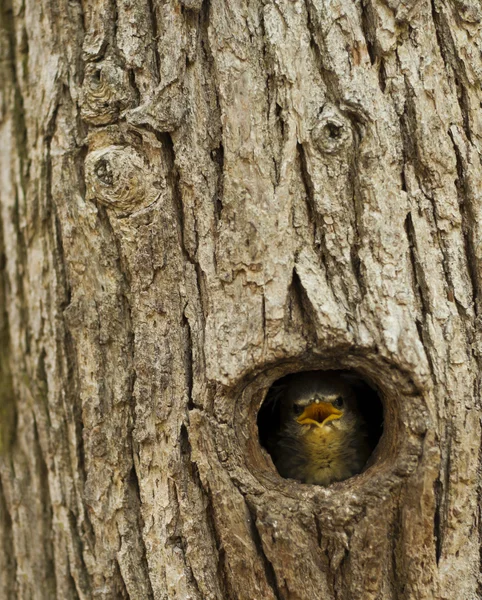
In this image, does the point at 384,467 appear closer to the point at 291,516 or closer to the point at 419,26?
the point at 291,516

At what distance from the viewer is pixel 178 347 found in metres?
2.35

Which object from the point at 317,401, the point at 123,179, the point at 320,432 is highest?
the point at 123,179

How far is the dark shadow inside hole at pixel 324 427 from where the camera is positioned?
130 inches

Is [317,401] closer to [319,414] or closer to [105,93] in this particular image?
[319,414]

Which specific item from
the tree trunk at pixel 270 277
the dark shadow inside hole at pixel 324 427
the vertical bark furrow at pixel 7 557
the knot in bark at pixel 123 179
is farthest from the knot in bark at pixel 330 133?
the vertical bark furrow at pixel 7 557

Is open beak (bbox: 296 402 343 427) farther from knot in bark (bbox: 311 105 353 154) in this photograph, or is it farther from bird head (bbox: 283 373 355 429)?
knot in bark (bbox: 311 105 353 154)

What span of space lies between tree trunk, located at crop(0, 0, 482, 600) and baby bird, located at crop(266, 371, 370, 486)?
0.86m

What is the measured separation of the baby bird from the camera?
330 cm

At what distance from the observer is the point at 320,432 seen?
336 cm

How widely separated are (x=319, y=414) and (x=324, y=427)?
0.28 feet

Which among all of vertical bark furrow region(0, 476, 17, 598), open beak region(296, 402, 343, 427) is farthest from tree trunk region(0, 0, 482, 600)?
open beak region(296, 402, 343, 427)

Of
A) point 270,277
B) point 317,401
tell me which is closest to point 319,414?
point 317,401

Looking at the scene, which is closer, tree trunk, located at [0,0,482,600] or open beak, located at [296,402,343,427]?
tree trunk, located at [0,0,482,600]

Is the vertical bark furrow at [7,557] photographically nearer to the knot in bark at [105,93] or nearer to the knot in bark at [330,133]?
the knot in bark at [105,93]
